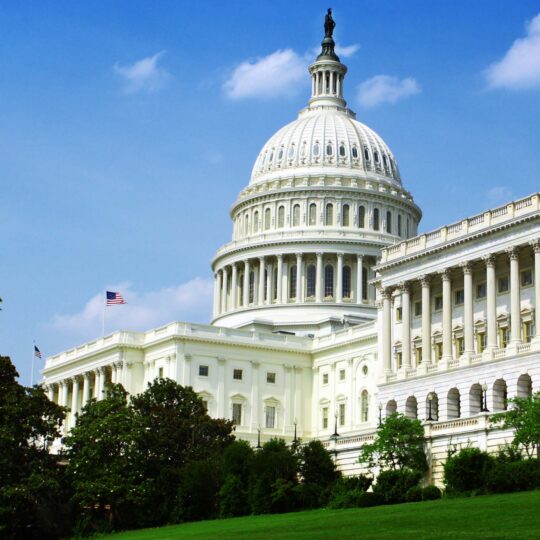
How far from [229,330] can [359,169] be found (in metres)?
41.3

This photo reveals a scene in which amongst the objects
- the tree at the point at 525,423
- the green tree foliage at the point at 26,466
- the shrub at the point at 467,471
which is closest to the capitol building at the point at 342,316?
the tree at the point at 525,423

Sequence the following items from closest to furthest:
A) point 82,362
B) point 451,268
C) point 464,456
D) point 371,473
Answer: point 464,456 < point 371,473 < point 451,268 < point 82,362

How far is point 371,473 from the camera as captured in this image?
294 ft

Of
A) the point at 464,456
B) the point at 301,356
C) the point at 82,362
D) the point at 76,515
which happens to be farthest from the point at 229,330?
the point at 464,456

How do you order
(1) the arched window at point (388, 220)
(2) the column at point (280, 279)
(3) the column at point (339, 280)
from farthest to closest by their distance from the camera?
(1) the arched window at point (388, 220)
(2) the column at point (280, 279)
(3) the column at point (339, 280)

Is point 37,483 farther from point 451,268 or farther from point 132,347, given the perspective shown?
point 132,347

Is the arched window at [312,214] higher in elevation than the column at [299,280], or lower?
higher

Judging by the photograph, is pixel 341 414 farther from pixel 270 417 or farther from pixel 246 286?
pixel 246 286

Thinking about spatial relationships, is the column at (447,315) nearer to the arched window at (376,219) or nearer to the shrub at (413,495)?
the shrub at (413,495)

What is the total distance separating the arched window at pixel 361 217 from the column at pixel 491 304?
66906 mm

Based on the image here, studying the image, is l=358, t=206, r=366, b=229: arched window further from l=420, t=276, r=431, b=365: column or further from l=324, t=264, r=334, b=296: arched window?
l=420, t=276, r=431, b=365: column

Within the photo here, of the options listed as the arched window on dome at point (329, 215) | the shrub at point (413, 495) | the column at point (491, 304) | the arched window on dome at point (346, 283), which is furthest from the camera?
the arched window on dome at point (329, 215)

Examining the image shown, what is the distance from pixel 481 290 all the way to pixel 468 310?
8.37 feet

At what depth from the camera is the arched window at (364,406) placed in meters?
141
